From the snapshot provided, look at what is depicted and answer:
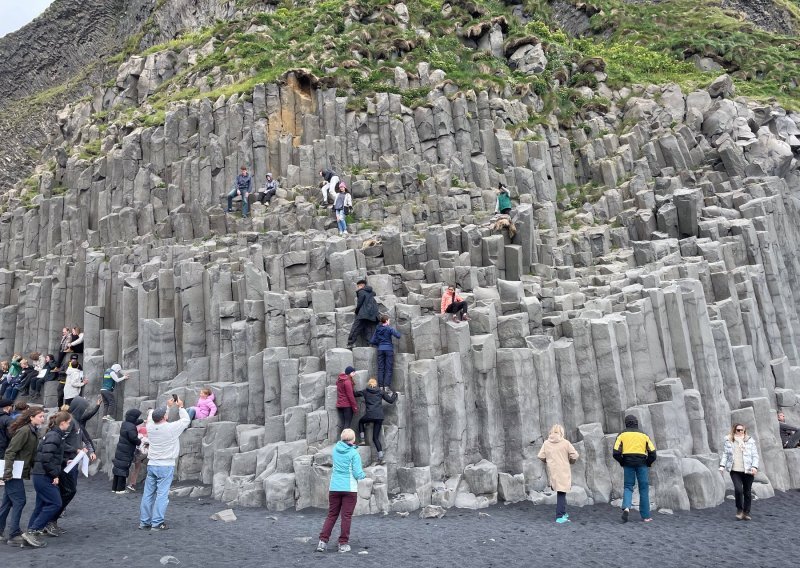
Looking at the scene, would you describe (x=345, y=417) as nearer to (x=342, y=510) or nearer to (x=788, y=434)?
(x=342, y=510)

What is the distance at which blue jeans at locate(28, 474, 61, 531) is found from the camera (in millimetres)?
10773

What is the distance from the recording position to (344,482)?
1021 centimetres

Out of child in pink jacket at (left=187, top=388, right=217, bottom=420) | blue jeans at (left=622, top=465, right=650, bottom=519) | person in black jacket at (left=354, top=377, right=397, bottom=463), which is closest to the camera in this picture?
blue jeans at (left=622, top=465, right=650, bottom=519)

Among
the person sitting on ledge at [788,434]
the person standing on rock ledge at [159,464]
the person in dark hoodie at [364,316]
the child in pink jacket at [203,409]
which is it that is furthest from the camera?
the person sitting on ledge at [788,434]

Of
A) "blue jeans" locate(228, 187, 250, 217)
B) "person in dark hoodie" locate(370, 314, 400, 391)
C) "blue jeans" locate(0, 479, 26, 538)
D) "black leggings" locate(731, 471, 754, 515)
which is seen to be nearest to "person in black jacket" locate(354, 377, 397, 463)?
"person in dark hoodie" locate(370, 314, 400, 391)

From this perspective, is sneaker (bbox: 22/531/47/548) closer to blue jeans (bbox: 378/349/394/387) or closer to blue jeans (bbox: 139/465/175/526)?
blue jeans (bbox: 139/465/175/526)

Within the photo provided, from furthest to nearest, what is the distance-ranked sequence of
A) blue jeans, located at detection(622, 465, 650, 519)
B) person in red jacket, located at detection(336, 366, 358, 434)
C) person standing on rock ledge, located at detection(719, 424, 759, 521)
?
person in red jacket, located at detection(336, 366, 358, 434) < person standing on rock ledge, located at detection(719, 424, 759, 521) < blue jeans, located at detection(622, 465, 650, 519)

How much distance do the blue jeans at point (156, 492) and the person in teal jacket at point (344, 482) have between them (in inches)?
122

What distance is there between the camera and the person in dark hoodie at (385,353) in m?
15.2

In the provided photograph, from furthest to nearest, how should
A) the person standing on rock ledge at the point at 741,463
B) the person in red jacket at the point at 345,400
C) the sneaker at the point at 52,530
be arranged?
the person in red jacket at the point at 345,400, the person standing on rock ledge at the point at 741,463, the sneaker at the point at 52,530

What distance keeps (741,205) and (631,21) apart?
1082 inches

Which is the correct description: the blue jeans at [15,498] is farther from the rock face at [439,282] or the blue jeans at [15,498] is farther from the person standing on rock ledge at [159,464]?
the rock face at [439,282]

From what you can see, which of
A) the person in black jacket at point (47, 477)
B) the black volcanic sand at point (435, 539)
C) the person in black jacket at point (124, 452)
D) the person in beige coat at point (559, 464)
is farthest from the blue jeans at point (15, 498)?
the person in beige coat at point (559, 464)

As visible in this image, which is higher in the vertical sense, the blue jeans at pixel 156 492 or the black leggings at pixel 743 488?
the blue jeans at pixel 156 492
